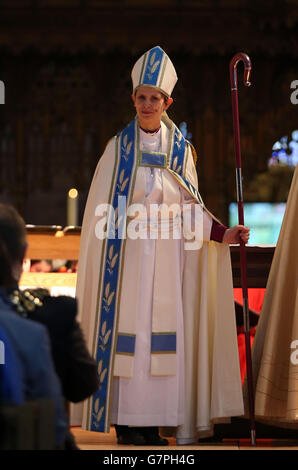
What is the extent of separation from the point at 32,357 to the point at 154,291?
2.62 meters

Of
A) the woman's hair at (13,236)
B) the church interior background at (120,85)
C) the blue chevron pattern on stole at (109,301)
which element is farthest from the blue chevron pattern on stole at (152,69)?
the church interior background at (120,85)

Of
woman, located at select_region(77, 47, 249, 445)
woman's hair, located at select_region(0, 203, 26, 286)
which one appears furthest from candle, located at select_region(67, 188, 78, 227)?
woman's hair, located at select_region(0, 203, 26, 286)

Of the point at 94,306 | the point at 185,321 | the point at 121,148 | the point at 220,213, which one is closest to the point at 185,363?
the point at 185,321

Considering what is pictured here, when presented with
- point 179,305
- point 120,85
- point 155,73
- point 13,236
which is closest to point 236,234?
point 179,305

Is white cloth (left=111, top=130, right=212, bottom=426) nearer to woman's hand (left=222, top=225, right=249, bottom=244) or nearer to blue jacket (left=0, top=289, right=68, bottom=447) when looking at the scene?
woman's hand (left=222, top=225, right=249, bottom=244)

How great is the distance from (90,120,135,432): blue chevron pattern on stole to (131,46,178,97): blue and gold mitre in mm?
359

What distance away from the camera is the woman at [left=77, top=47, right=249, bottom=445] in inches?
183

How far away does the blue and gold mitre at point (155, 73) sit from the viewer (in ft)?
15.6

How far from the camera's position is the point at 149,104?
4.78m

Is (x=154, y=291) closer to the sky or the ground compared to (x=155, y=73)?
closer to the ground

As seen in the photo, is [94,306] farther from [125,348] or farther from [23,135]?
[23,135]

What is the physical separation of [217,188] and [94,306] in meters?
5.04

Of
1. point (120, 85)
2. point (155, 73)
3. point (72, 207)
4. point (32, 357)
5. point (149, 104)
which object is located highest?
point (120, 85)

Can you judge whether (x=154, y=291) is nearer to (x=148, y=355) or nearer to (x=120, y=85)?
(x=148, y=355)
